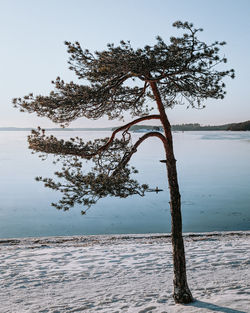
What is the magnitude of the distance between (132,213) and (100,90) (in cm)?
1510

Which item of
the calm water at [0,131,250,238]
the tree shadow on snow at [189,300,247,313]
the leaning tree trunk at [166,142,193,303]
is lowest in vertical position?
the calm water at [0,131,250,238]

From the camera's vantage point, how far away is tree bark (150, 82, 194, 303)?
7.57 m

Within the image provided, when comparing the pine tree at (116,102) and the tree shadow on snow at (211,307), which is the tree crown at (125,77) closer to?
the pine tree at (116,102)

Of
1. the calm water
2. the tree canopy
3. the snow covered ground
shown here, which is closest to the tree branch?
the tree canopy

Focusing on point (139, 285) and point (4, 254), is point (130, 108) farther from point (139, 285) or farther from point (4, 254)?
point (4, 254)

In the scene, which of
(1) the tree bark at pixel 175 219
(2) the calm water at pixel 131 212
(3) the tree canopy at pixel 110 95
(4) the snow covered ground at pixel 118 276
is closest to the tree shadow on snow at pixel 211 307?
(4) the snow covered ground at pixel 118 276

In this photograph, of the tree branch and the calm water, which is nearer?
the tree branch

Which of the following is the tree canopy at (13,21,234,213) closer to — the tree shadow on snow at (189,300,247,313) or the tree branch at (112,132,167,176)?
the tree branch at (112,132,167,176)

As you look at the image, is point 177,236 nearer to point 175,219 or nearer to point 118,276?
point 175,219

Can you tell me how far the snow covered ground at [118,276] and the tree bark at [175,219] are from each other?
360 millimetres

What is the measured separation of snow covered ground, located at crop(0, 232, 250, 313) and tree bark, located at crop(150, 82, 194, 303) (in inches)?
14.2

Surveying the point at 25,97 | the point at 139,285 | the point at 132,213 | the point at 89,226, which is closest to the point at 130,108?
the point at 25,97

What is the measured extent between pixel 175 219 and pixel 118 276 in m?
3.43

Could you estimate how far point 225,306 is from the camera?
23.4 feet
